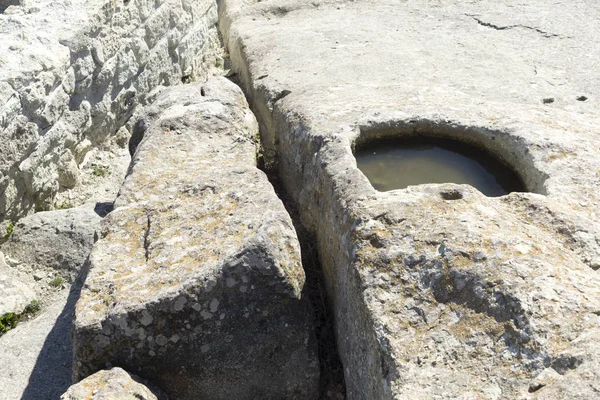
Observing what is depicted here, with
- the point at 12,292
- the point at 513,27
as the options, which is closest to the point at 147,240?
the point at 12,292

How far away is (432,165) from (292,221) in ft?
3.04

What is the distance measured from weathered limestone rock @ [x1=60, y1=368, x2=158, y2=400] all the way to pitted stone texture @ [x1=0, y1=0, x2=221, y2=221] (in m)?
1.95

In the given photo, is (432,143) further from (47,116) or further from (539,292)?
(47,116)

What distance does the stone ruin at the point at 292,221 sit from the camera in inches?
104

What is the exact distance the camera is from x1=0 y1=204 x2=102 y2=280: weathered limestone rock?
4352 mm

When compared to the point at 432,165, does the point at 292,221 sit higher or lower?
lower

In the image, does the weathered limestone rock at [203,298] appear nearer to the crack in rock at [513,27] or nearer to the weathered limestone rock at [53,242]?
the weathered limestone rock at [53,242]

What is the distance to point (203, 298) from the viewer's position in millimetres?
2992

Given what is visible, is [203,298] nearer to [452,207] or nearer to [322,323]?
[322,323]

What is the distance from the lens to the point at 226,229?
3275 mm

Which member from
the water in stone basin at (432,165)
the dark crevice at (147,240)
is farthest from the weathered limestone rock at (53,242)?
the water in stone basin at (432,165)

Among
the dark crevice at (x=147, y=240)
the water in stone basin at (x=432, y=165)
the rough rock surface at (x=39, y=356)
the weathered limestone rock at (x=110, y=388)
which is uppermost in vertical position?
the water in stone basin at (x=432, y=165)

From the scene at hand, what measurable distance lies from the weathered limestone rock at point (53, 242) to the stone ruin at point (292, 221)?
14 millimetres

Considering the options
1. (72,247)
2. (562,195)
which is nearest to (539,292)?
(562,195)
